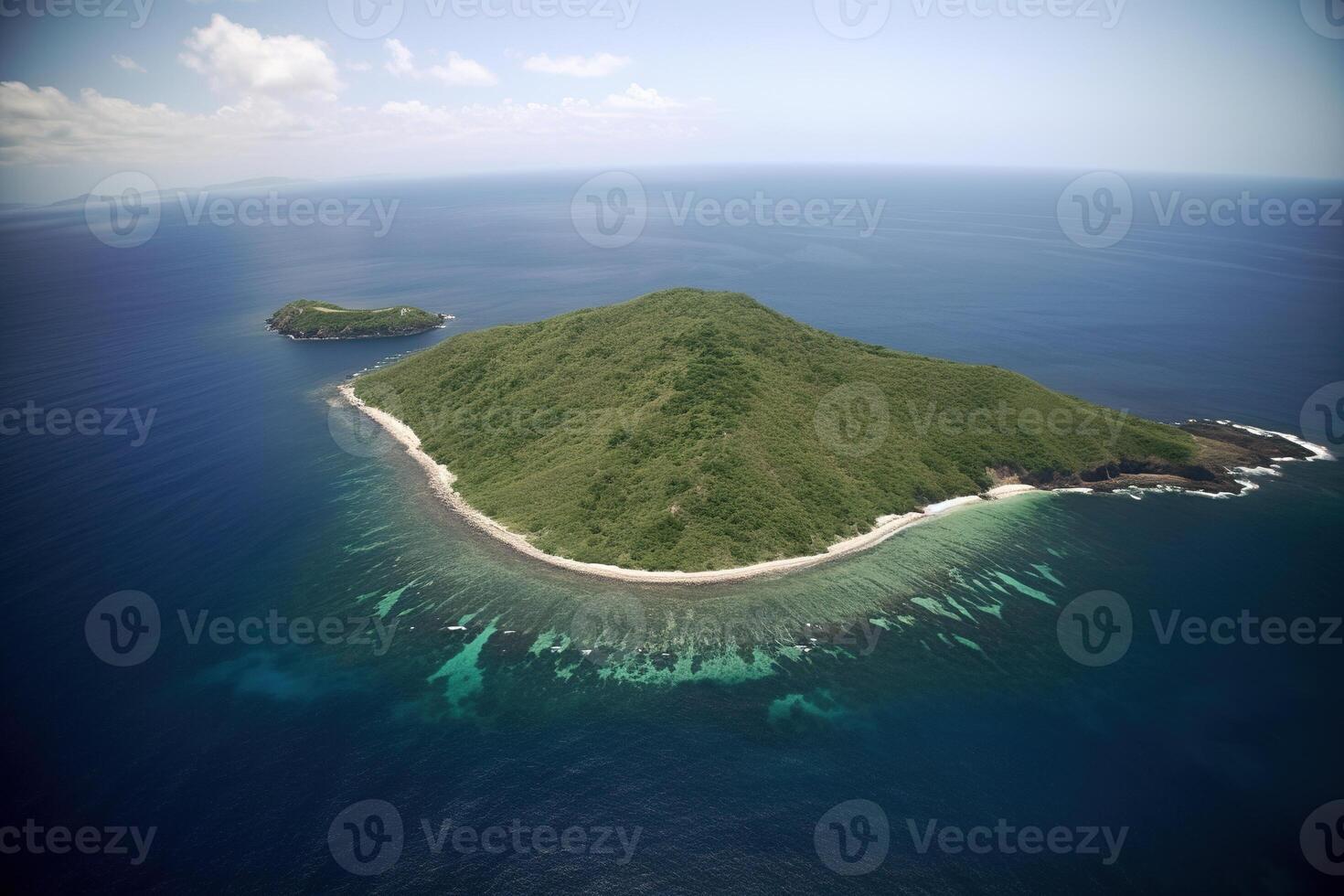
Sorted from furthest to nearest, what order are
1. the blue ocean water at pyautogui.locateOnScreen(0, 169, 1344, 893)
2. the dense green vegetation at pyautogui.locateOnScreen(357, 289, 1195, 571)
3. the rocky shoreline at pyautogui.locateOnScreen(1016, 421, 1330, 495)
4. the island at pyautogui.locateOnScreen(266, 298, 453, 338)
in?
the island at pyautogui.locateOnScreen(266, 298, 453, 338) → the rocky shoreline at pyautogui.locateOnScreen(1016, 421, 1330, 495) → the dense green vegetation at pyautogui.locateOnScreen(357, 289, 1195, 571) → the blue ocean water at pyautogui.locateOnScreen(0, 169, 1344, 893)

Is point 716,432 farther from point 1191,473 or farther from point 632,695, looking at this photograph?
point 1191,473

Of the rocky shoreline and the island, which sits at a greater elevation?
the island

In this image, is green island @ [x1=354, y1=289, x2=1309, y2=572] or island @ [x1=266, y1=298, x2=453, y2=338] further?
island @ [x1=266, y1=298, x2=453, y2=338]

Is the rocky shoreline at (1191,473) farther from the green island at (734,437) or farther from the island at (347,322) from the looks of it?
the island at (347,322)

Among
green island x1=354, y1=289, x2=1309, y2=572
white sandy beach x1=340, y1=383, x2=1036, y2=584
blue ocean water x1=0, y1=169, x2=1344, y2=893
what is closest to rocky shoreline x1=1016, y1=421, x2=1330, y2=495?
green island x1=354, y1=289, x2=1309, y2=572

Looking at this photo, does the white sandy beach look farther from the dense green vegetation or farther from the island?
the island

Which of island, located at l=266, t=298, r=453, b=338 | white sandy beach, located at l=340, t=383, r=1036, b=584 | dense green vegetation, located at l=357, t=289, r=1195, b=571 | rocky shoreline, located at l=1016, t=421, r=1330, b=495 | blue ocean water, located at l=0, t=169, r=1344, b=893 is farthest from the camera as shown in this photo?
island, located at l=266, t=298, r=453, b=338

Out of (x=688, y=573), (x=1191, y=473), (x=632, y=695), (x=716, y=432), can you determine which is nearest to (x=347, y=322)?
(x=716, y=432)
